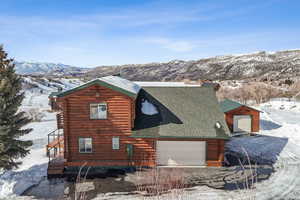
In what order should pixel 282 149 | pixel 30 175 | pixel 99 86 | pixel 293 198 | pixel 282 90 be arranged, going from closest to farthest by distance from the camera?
pixel 293 198
pixel 30 175
pixel 99 86
pixel 282 149
pixel 282 90

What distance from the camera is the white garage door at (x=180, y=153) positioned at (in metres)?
15.1

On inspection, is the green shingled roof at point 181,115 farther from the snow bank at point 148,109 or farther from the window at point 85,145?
the window at point 85,145

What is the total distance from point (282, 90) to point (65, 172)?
183 ft

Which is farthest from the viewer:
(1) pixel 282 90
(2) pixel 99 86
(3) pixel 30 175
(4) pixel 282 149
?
(1) pixel 282 90

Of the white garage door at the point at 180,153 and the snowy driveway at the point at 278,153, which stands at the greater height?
the white garage door at the point at 180,153

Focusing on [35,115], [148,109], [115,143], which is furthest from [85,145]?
[35,115]

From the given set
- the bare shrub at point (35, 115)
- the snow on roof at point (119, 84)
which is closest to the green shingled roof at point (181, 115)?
the snow on roof at point (119, 84)

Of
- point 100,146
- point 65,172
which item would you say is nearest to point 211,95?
point 100,146

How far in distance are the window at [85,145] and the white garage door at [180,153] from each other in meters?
4.68

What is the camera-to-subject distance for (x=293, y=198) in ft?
36.3

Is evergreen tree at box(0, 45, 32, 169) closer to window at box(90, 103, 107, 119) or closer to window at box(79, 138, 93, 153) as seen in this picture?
window at box(79, 138, 93, 153)

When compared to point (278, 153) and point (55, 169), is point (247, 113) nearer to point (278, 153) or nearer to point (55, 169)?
point (278, 153)

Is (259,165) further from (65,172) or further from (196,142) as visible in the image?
(65,172)

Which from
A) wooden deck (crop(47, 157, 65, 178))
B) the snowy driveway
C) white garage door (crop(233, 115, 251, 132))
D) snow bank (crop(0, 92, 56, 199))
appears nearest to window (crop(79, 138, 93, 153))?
wooden deck (crop(47, 157, 65, 178))
